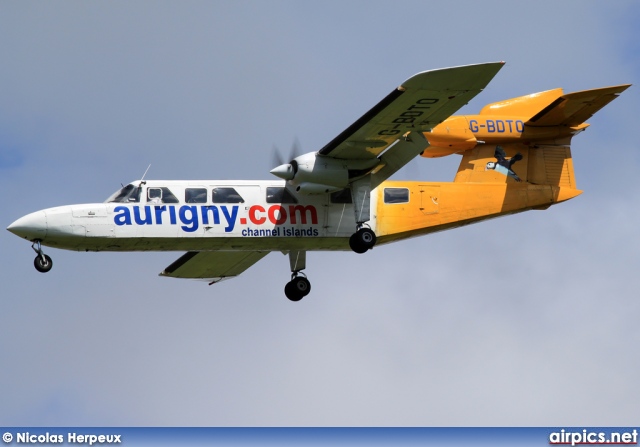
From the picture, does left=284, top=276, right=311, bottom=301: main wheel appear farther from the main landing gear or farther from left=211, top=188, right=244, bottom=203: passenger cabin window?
left=211, top=188, right=244, bottom=203: passenger cabin window

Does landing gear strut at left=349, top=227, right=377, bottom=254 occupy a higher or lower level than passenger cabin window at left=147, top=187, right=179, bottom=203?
lower

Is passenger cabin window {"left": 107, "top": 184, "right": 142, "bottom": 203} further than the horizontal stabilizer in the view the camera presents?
No

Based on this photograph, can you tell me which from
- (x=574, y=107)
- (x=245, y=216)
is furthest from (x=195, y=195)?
(x=574, y=107)

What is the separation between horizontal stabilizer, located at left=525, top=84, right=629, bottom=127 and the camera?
3025cm

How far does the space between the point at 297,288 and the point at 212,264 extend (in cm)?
272

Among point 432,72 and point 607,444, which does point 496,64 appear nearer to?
point 432,72

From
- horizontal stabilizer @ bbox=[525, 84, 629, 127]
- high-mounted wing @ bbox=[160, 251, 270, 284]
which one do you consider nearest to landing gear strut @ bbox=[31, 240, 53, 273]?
high-mounted wing @ bbox=[160, 251, 270, 284]

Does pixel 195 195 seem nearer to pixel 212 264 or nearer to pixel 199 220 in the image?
pixel 199 220

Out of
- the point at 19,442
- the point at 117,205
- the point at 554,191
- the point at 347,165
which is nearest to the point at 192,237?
the point at 117,205

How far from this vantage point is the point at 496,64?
2689 centimetres

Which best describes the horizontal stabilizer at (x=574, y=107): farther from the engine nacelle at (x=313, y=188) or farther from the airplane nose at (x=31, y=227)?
the airplane nose at (x=31, y=227)

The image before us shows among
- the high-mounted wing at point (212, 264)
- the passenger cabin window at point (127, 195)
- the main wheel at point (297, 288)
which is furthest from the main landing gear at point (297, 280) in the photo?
the passenger cabin window at point (127, 195)

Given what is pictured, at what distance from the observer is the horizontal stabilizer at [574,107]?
30.2 m

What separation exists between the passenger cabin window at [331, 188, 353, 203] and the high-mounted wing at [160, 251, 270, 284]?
308 centimetres
